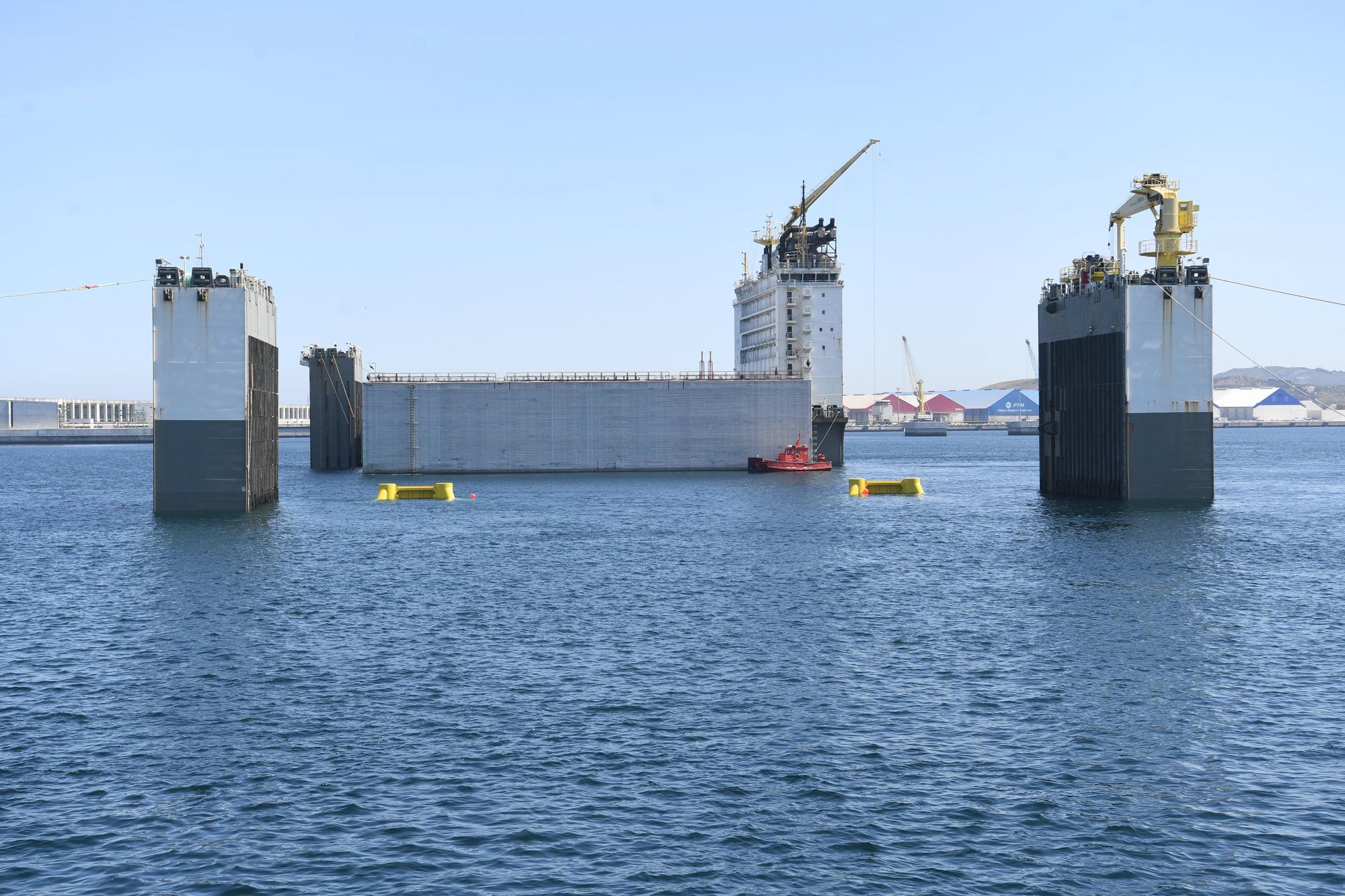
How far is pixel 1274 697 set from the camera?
2542cm

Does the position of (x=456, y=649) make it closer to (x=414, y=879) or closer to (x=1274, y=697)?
(x=414, y=879)

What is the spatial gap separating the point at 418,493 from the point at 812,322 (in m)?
44.7

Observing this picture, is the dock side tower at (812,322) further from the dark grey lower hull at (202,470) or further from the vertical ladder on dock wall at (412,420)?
the dark grey lower hull at (202,470)

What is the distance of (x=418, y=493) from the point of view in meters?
85.2

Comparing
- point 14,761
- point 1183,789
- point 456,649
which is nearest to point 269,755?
point 14,761

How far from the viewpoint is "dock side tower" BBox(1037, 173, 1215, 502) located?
62594 millimetres

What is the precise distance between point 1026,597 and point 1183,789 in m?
19.5

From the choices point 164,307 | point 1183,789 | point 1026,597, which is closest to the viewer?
point 1183,789

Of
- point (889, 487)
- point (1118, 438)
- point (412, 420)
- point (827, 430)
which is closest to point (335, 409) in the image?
point (412, 420)

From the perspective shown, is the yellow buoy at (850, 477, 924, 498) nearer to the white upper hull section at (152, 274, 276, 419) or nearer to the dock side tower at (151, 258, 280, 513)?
the dock side tower at (151, 258, 280, 513)

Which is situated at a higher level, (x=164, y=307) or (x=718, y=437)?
(x=164, y=307)

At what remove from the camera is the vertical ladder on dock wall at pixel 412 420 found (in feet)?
345

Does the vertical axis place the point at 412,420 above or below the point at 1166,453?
above

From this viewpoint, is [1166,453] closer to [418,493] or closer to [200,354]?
[418,493]
